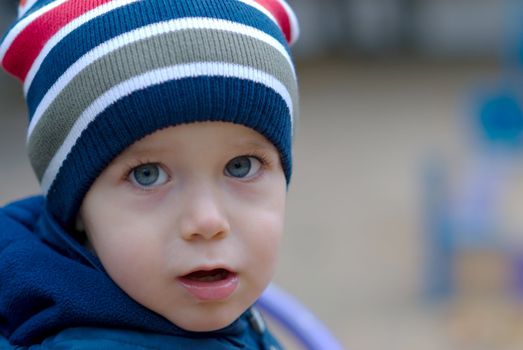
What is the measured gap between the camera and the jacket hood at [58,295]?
1.41 meters

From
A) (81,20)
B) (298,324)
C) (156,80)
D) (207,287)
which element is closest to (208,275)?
(207,287)

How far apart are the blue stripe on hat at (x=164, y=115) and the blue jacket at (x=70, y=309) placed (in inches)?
3.5

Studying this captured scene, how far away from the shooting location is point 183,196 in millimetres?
1353

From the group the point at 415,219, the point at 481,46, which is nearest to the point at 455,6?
the point at 481,46

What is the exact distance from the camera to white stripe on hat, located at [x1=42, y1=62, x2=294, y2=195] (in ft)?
4.47

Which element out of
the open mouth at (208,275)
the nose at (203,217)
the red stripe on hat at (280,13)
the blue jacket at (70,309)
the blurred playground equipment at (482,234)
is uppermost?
the blurred playground equipment at (482,234)

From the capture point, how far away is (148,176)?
1369 millimetres

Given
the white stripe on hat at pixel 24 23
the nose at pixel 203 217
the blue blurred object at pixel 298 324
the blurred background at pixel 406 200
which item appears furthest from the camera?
the blurred background at pixel 406 200

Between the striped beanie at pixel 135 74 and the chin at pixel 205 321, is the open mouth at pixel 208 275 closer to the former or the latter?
the chin at pixel 205 321

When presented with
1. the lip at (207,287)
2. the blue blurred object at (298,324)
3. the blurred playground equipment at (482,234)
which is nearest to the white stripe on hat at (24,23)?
the lip at (207,287)

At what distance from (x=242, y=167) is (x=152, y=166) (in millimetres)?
122

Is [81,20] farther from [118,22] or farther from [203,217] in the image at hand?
[203,217]

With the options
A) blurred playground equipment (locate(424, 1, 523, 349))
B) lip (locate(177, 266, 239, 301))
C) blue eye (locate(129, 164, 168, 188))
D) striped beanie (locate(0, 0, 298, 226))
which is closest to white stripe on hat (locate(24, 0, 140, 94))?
A: striped beanie (locate(0, 0, 298, 226))

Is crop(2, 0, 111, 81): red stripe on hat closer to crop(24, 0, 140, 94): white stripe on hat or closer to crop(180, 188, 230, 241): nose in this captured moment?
crop(24, 0, 140, 94): white stripe on hat
